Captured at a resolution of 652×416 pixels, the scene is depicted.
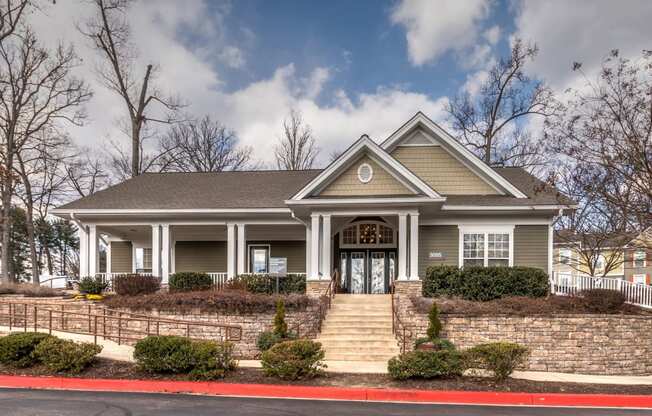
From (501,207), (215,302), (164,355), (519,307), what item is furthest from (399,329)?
(501,207)

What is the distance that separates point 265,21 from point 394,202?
33.5 feet

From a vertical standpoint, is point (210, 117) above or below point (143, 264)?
above

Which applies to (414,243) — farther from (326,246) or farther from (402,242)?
(326,246)

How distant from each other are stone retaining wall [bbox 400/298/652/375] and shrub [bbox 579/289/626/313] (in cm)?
42

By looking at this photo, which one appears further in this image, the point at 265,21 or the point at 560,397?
the point at 265,21

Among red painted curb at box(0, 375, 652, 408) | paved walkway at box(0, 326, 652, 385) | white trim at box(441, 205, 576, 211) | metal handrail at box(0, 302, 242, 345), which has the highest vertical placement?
white trim at box(441, 205, 576, 211)

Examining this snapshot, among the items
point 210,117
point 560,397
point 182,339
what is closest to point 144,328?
point 182,339

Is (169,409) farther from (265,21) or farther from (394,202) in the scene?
(265,21)

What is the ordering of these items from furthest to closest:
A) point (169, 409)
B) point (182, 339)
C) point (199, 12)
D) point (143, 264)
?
point (143, 264) → point (199, 12) → point (182, 339) → point (169, 409)

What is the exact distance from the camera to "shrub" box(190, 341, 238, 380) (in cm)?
1120

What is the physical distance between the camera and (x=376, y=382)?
1131cm

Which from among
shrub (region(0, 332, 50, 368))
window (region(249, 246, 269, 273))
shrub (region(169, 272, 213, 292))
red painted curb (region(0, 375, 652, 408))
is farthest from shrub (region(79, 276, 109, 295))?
red painted curb (region(0, 375, 652, 408))

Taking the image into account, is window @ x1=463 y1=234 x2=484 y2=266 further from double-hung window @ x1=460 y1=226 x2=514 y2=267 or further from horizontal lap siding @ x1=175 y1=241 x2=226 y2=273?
horizontal lap siding @ x1=175 y1=241 x2=226 y2=273

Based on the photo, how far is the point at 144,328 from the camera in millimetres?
16141
